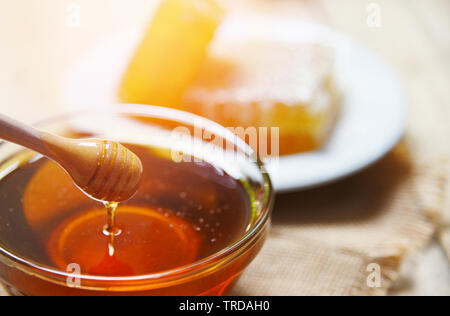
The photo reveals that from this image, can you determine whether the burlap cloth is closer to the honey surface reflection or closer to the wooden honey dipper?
the honey surface reflection

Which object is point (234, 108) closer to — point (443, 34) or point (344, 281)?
point (344, 281)

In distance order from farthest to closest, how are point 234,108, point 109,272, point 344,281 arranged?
point 234,108, point 344,281, point 109,272

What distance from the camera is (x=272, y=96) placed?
1.13m

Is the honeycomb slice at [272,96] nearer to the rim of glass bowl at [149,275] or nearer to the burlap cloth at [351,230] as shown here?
the burlap cloth at [351,230]

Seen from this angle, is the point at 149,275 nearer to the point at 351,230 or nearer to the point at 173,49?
the point at 351,230

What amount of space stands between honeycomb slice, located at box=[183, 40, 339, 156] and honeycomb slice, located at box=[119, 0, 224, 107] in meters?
0.04

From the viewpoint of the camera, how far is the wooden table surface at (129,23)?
4.28 feet

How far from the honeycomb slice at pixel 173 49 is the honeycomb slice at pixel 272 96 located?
4 cm

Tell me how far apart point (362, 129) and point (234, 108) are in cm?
24

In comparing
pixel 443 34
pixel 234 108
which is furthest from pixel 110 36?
pixel 443 34

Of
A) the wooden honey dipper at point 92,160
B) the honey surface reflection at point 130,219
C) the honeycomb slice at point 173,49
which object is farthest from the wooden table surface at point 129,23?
the wooden honey dipper at point 92,160

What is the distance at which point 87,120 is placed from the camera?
842mm

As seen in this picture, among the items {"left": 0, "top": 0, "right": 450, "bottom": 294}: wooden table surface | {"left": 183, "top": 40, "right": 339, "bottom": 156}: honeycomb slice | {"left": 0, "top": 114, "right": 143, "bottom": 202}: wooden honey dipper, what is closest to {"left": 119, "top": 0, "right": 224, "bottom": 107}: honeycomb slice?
{"left": 183, "top": 40, "right": 339, "bottom": 156}: honeycomb slice

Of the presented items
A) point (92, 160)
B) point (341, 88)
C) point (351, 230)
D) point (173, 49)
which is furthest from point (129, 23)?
point (92, 160)
